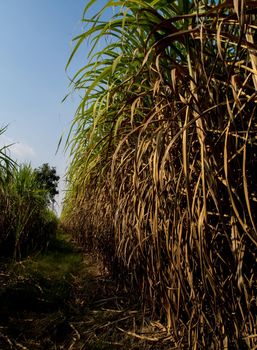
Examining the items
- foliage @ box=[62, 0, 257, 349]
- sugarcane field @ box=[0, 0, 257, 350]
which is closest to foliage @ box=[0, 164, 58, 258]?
sugarcane field @ box=[0, 0, 257, 350]

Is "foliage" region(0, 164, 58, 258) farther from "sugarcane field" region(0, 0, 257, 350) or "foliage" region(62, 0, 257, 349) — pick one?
"foliage" region(62, 0, 257, 349)

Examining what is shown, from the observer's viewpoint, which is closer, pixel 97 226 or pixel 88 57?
pixel 88 57

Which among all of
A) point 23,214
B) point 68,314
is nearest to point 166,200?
point 68,314

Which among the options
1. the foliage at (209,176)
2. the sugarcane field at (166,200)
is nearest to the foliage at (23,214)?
the sugarcane field at (166,200)

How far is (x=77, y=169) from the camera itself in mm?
2744

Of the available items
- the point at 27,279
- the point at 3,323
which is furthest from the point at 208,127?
the point at 27,279

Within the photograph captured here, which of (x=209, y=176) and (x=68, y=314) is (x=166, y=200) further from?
(x=68, y=314)

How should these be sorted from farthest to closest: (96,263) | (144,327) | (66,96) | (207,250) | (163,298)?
(96,263), (66,96), (144,327), (163,298), (207,250)

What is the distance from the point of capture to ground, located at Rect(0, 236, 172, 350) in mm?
1389

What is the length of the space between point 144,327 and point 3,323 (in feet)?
1.99

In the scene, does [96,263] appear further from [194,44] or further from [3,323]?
[194,44]

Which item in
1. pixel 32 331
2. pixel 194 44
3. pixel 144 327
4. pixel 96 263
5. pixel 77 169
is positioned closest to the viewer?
pixel 194 44

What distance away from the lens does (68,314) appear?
1743 millimetres

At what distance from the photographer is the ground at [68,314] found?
1389 millimetres
